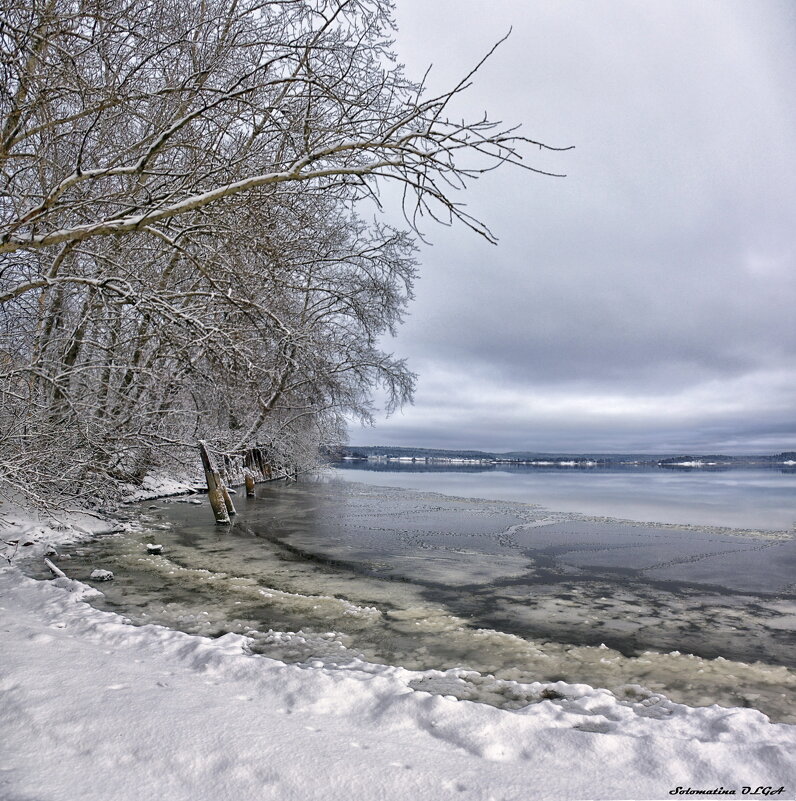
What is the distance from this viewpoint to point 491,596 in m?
7.95

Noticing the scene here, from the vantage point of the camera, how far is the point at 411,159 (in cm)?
369

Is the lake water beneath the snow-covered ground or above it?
beneath

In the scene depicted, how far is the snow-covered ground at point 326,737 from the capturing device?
8.86 ft

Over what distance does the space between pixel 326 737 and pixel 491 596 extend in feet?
16.5

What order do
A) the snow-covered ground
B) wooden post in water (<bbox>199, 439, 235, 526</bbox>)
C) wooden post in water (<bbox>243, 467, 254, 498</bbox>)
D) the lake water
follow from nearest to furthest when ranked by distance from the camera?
the snow-covered ground < the lake water < wooden post in water (<bbox>199, 439, 235, 526</bbox>) < wooden post in water (<bbox>243, 467, 254, 498</bbox>)

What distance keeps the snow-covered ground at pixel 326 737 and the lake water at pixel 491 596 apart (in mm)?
621

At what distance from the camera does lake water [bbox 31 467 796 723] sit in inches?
204

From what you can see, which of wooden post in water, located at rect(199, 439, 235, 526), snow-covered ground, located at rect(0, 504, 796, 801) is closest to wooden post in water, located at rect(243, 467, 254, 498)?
wooden post in water, located at rect(199, 439, 235, 526)

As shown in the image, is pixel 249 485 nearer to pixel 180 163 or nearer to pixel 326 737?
pixel 180 163

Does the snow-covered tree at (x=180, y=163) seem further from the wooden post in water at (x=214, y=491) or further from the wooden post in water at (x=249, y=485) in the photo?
the wooden post in water at (x=249, y=485)

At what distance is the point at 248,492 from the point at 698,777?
21.3 metres

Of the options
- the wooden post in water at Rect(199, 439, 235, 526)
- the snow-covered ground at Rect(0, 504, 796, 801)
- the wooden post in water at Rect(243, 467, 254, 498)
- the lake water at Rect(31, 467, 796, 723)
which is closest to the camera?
the snow-covered ground at Rect(0, 504, 796, 801)

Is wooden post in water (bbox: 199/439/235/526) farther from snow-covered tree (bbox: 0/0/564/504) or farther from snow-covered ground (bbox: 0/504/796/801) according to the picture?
snow-covered ground (bbox: 0/504/796/801)

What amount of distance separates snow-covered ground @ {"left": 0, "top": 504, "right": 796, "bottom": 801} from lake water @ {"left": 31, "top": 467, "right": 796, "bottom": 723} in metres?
0.62
